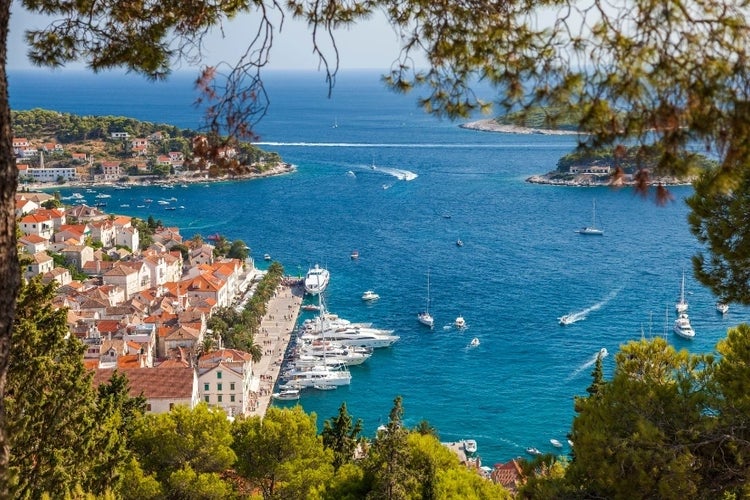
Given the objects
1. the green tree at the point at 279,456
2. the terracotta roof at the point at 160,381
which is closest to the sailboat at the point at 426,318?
the terracotta roof at the point at 160,381

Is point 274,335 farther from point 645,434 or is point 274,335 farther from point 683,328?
point 645,434

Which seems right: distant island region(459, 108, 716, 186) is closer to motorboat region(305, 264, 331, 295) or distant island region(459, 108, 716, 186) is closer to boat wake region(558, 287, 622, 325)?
boat wake region(558, 287, 622, 325)

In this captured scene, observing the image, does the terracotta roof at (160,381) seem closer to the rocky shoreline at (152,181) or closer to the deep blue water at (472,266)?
the deep blue water at (472,266)

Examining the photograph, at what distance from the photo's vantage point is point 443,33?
2471 millimetres

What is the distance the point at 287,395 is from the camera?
48.3 ft

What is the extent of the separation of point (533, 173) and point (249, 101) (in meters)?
37.4

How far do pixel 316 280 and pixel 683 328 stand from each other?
29.6 ft

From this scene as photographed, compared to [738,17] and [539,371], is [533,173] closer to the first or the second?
[539,371]

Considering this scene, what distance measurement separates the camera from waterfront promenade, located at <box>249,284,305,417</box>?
14930 mm

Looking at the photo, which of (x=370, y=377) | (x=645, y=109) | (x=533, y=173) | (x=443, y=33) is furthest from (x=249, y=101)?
(x=533, y=173)

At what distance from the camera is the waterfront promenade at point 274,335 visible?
49.0 ft

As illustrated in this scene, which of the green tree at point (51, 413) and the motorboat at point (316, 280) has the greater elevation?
the green tree at point (51, 413)

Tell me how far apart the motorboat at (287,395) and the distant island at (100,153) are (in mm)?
19940

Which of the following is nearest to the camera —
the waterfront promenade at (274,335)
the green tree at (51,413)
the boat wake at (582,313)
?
the green tree at (51,413)
